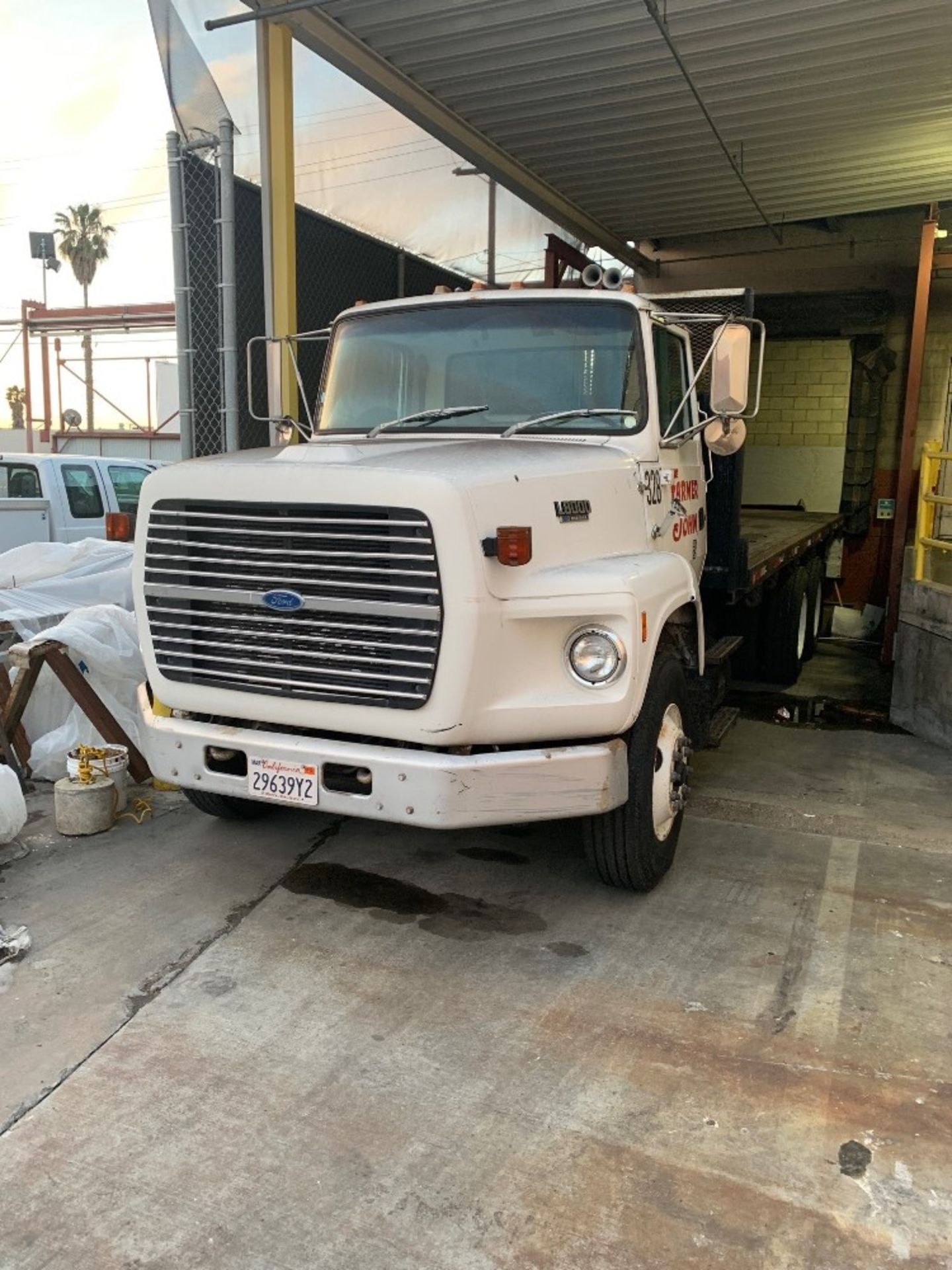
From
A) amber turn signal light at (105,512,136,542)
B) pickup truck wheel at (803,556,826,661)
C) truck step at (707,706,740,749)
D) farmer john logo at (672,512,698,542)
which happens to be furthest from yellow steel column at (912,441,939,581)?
amber turn signal light at (105,512,136,542)

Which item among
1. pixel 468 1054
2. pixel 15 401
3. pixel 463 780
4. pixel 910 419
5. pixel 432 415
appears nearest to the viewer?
pixel 468 1054

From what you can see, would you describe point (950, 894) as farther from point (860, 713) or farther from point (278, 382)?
point (278, 382)

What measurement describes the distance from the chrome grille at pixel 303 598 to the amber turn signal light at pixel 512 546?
0.75 ft

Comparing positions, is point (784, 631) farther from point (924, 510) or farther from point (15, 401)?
point (15, 401)

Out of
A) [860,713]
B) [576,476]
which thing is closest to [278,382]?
[576,476]

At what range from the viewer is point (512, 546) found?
3.41 m

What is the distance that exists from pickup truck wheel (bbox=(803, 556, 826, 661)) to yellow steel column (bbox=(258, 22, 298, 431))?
5.24 m

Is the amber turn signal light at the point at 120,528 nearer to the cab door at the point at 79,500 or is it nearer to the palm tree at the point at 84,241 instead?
the cab door at the point at 79,500

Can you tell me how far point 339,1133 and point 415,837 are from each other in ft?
7.26

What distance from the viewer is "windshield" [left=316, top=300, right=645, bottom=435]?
15.0 feet

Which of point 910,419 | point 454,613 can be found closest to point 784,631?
point 910,419

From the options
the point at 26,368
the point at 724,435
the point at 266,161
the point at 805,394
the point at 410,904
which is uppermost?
the point at 266,161

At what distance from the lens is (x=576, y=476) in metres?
3.96

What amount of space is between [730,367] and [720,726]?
92.1 inches
